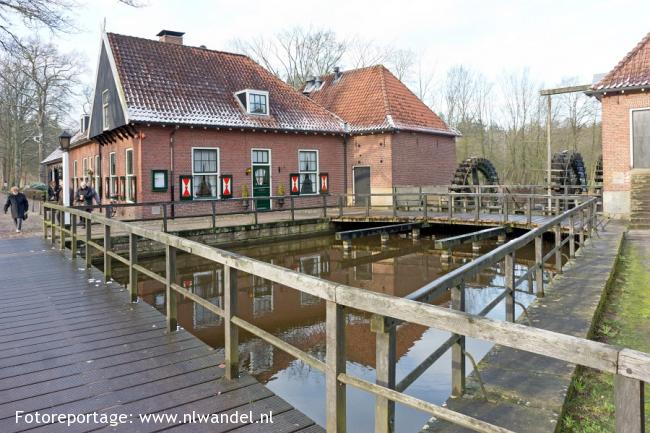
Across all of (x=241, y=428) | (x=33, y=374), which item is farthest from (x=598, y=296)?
(x=33, y=374)

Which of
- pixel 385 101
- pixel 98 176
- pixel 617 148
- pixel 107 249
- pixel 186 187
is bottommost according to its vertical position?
pixel 107 249

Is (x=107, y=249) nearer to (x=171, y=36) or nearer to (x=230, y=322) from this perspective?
(x=230, y=322)

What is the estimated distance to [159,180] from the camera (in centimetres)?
1641

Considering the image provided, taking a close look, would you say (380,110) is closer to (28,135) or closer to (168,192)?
(168,192)

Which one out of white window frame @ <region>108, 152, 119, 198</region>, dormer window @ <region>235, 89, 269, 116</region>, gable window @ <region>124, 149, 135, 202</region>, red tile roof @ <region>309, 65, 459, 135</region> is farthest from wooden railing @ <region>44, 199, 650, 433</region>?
red tile roof @ <region>309, 65, 459, 135</region>

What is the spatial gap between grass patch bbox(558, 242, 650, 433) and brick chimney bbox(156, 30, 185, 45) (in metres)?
18.2

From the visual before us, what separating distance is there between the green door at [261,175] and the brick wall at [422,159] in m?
5.11

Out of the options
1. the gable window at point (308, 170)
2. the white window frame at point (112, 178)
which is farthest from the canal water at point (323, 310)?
the white window frame at point (112, 178)

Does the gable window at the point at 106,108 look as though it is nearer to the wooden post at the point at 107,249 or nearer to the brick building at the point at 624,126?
the wooden post at the point at 107,249

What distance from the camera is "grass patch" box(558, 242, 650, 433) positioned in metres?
3.01

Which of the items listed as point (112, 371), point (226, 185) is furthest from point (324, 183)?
point (112, 371)

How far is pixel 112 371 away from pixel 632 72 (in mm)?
16206

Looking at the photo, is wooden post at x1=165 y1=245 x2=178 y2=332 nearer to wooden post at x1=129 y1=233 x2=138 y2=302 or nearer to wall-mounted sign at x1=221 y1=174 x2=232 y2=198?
wooden post at x1=129 y1=233 x2=138 y2=302

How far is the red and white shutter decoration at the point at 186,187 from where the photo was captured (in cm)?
1684
